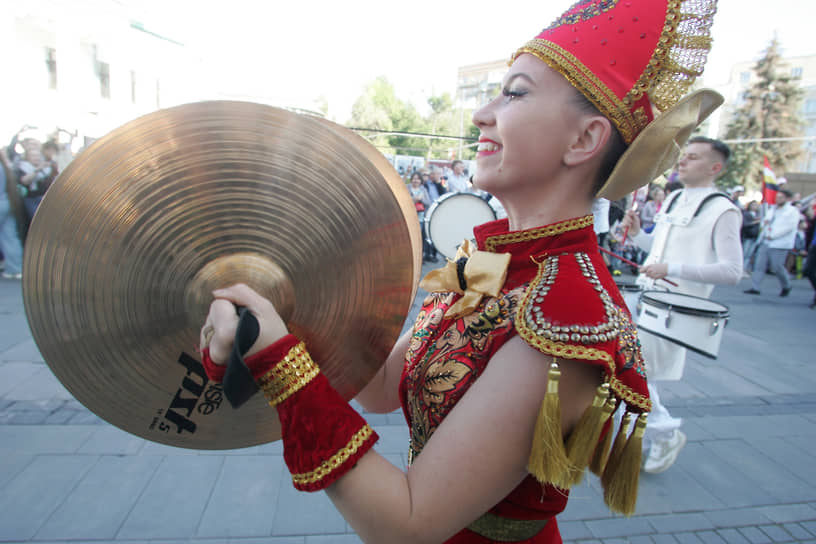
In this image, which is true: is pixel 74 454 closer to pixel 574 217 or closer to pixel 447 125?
pixel 574 217

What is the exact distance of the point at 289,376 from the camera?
0.83 m

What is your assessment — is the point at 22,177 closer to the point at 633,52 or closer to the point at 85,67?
the point at 633,52

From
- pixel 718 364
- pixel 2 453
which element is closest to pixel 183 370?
pixel 2 453

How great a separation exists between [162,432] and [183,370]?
14 centimetres

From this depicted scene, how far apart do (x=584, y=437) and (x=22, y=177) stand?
358 inches

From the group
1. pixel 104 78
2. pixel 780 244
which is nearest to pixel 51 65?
pixel 104 78

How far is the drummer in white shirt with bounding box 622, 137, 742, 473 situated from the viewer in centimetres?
323

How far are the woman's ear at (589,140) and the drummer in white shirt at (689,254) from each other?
99.8 inches

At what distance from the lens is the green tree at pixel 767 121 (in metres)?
32.7

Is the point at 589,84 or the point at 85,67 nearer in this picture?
the point at 589,84

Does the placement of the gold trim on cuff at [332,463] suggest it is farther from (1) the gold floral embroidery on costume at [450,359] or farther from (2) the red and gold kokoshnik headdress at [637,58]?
(2) the red and gold kokoshnik headdress at [637,58]

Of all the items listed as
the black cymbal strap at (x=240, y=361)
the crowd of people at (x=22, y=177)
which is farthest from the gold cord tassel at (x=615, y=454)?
the crowd of people at (x=22, y=177)

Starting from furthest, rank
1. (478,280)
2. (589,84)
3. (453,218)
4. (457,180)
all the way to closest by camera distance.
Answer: (457,180), (453,218), (478,280), (589,84)

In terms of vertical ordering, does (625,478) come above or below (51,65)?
below
